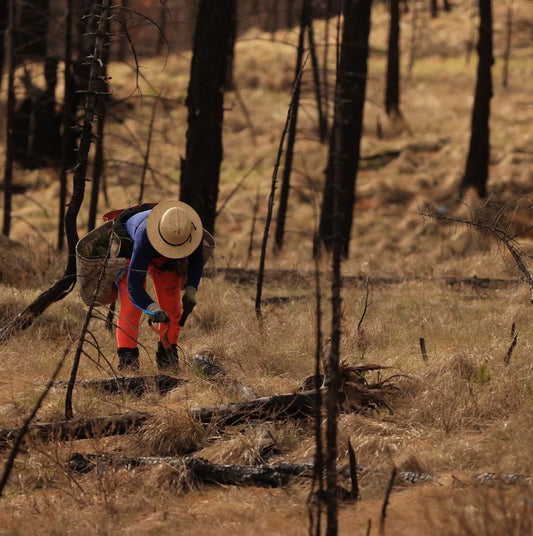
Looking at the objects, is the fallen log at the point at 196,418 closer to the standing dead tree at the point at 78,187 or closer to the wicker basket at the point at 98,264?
the standing dead tree at the point at 78,187

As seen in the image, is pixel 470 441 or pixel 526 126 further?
pixel 526 126

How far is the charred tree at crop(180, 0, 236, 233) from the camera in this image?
11.8m

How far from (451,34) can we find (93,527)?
127 feet

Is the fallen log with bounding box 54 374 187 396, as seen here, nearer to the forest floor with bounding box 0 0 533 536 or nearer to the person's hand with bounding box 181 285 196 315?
the forest floor with bounding box 0 0 533 536

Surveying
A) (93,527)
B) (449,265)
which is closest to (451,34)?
(449,265)

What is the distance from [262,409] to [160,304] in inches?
72.6

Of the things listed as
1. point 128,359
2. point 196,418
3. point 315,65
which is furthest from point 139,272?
point 315,65

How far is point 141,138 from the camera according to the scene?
1033 inches

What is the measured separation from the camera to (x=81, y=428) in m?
5.94

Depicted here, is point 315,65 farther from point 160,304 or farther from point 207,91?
point 160,304

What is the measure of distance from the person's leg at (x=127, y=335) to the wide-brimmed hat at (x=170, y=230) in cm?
59

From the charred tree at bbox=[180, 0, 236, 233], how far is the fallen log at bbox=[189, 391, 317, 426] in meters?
5.84

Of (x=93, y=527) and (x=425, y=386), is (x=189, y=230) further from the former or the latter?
(x=93, y=527)

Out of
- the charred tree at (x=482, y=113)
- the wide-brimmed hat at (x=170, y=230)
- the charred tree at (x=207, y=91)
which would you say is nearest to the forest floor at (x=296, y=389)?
the wide-brimmed hat at (x=170, y=230)
